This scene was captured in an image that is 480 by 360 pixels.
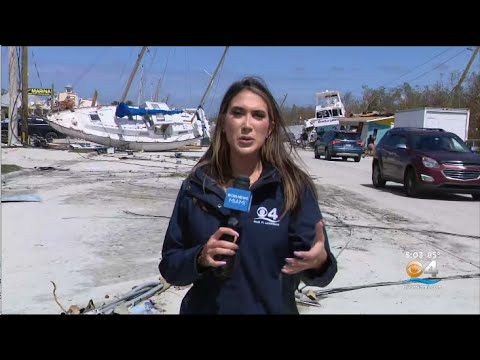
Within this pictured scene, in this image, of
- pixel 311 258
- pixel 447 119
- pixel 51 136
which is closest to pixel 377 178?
pixel 447 119

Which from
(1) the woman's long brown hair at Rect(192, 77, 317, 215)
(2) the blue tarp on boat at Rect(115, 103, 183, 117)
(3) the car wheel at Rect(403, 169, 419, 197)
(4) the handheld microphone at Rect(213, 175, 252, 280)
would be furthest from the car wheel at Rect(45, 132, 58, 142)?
(4) the handheld microphone at Rect(213, 175, 252, 280)

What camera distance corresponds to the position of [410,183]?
11.5 meters

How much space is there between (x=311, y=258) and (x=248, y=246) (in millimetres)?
230

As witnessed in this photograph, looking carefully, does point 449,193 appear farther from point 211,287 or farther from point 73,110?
point 73,110

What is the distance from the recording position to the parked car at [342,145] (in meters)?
24.2

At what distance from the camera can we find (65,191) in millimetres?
10594

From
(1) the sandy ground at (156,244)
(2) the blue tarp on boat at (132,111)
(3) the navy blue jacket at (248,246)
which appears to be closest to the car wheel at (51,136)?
(2) the blue tarp on boat at (132,111)

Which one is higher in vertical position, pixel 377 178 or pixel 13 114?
pixel 13 114

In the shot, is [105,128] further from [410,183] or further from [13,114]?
[410,183]

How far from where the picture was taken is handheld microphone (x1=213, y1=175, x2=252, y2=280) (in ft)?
6.05

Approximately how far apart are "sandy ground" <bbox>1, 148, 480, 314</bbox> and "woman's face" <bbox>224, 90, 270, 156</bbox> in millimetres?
2380
